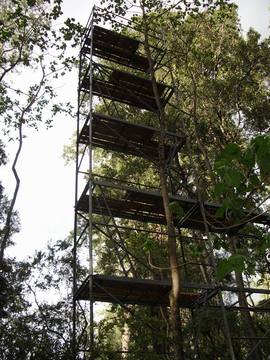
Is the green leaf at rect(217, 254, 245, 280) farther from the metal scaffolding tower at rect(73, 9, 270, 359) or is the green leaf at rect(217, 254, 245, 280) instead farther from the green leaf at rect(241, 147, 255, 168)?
the metal scaffolding tower at rect(73, 9, 270, 359)

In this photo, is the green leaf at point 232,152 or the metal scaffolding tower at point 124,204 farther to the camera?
the metal scaffolding tower at point 124,204

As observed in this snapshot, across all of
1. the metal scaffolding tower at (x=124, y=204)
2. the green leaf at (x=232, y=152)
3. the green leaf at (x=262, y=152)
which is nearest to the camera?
the green leaf at (x=262, y=152)

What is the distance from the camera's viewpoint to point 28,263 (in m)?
12.0

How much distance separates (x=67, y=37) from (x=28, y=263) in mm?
6477

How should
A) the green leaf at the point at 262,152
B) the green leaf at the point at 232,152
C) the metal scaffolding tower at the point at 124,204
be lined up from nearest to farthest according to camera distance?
the green leaf at the point at 262,152, the green leaf at the point at 232,152, the metal scaffolding tower at the point at 124,204

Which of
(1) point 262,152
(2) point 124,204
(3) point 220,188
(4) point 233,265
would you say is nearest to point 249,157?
(1) point 262,152

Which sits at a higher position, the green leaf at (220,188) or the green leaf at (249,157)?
the green leaf at (249,157)

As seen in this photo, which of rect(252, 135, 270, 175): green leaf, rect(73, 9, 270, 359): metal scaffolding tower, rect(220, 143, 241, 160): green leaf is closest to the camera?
rect(252, 135, 270, 175): green leaf

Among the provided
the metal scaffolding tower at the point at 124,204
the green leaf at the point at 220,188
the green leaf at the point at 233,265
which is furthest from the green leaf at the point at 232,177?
the metal scaffolding tower at the point at 124,204

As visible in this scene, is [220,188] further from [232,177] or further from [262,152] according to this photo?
[262,152]

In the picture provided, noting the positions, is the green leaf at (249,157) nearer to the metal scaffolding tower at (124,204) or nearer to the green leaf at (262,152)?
the green leaf at (262,152)

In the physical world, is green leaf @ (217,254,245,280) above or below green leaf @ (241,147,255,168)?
below

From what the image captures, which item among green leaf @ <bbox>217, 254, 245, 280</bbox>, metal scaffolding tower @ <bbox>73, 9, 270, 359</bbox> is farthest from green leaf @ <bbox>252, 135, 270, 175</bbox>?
metal scaffolding tower @ <bbox>73, 9, 270, 359</bbox>

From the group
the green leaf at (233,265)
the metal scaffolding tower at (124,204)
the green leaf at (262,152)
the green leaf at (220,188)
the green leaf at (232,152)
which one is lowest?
the green leaf at (233,265)
